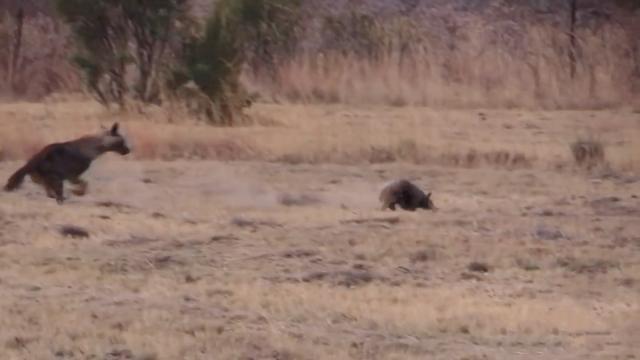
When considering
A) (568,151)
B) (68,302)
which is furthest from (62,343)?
(568,151)

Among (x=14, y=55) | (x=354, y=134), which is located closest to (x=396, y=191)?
(x=354, y=134)

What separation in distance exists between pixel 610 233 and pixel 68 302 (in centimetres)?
467

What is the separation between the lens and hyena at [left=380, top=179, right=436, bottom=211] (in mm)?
13641

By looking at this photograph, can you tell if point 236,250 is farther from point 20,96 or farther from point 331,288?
point 20,96

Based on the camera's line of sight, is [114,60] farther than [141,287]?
Yes

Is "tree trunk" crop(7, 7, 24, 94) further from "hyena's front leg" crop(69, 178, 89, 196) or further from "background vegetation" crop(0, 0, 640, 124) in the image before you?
"hyena's front leg" crop(69, 178, 89, 196)

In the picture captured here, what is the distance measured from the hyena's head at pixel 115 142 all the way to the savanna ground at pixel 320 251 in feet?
0.94

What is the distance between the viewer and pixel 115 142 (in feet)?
51.1

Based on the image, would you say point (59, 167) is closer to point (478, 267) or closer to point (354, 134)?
point (478, 267)

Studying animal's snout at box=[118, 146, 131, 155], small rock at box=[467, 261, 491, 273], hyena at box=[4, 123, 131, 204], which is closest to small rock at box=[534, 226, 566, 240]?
small rock at box=[467, 261, 491, 273]

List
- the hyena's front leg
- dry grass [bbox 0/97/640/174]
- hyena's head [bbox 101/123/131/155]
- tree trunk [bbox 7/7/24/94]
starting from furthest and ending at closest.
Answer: tree trunk [bbox 7/7/24/94], dry grass [bbox 0/97/640/174], hyena's head [bbox 101/123/131/155], the hyena's front leg

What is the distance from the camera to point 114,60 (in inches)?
875

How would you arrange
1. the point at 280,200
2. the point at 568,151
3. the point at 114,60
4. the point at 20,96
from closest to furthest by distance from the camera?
the point at 280,200
the point at 568,151
the point at 114,60
the point at 20,96

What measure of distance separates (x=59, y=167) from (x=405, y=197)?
304cm
